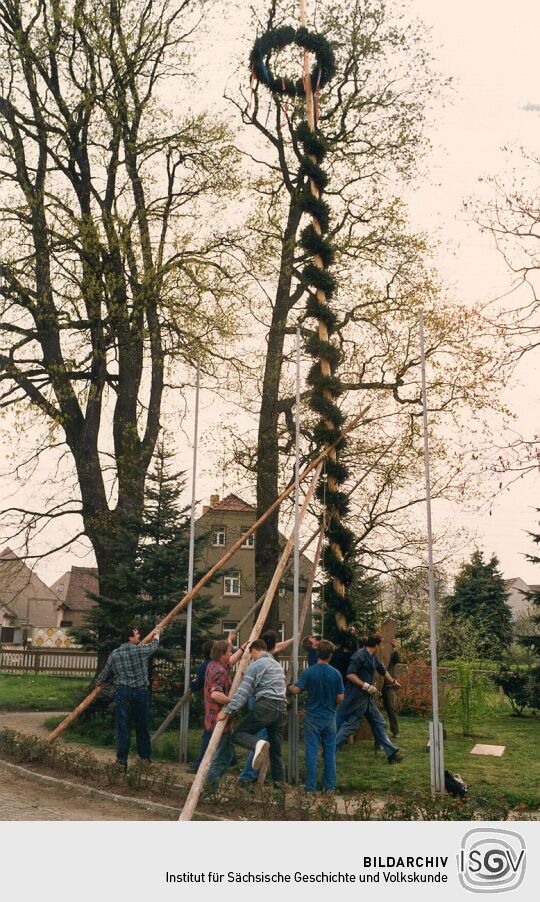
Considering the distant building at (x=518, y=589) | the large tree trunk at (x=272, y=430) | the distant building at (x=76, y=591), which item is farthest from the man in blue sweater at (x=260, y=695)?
the distant building at (x=518, y=589)

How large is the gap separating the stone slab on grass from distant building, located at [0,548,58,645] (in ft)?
27.9

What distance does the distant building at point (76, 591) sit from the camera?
15.0 metres

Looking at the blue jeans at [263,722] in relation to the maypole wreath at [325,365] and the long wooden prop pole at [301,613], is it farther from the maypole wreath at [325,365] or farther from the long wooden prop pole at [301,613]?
the maypole wreath at [325,365]

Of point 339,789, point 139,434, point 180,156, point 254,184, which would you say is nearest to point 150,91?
point 180,156

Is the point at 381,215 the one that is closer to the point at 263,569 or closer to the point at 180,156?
the point at 180,156

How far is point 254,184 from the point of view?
17484 millimetres

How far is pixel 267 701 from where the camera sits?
870cm

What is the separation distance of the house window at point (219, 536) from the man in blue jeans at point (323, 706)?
6.39 m

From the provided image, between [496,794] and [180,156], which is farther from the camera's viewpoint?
[180,156]

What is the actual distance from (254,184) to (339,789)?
1170cm

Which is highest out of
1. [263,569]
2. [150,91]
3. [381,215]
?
[150,91]

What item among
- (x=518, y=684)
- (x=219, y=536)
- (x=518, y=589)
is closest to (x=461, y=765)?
(x=518, y=684)

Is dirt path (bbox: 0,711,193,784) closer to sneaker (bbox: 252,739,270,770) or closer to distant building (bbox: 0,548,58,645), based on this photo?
sneaker (bbox: 252,739,270,770)
